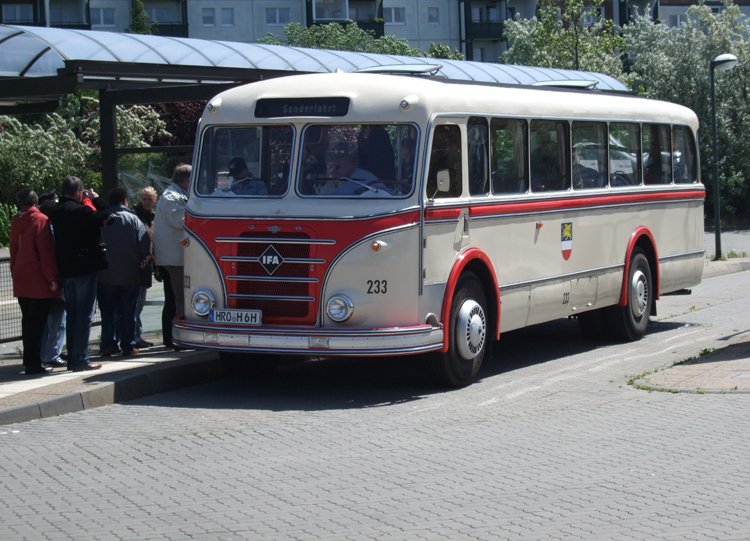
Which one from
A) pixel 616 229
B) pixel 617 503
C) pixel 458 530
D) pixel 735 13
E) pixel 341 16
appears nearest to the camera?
pixel 458 530

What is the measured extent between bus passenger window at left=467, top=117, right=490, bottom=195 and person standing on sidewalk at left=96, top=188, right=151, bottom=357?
3586 mm

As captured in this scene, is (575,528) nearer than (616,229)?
Yes

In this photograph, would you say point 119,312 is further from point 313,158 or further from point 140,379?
point 313,158

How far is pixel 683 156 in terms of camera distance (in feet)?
57.2

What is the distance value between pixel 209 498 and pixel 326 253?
3933 millimetres

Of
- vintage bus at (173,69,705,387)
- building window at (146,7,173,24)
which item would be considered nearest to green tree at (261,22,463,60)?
building window at (146,7,173,24)

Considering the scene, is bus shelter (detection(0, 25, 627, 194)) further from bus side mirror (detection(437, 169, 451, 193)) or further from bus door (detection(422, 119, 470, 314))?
bus side mirror (detection(437, 169, 451, 193))

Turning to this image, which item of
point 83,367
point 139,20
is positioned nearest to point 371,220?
point 83,367

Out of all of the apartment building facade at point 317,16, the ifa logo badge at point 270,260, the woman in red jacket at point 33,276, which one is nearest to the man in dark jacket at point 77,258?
the woman in red jacket at point 33,276

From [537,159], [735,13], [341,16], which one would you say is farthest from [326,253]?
[341,16]

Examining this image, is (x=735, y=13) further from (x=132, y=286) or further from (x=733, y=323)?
(x=132, y=286)

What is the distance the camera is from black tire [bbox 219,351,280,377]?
12.9 m

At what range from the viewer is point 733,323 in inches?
666

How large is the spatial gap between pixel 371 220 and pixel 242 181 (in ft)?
5.17
